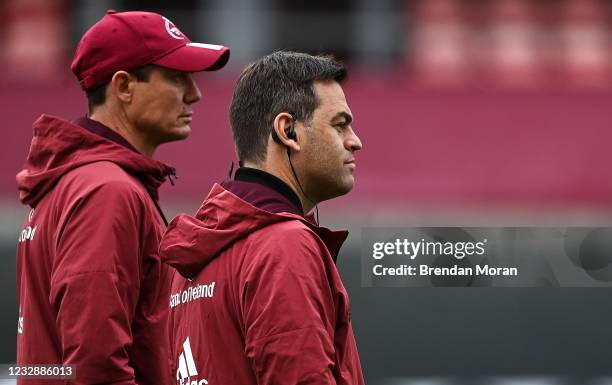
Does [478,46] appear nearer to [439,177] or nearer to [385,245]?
[439,177]

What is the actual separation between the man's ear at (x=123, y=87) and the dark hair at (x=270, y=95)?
1.37 ft

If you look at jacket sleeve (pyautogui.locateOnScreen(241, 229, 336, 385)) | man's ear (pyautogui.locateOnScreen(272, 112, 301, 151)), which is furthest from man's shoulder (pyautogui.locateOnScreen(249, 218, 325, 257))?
man's ear (pyautogui.locateOnScreen(272, 112, 301, 151))

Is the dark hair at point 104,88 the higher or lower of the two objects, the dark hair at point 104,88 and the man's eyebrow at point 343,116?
the lower

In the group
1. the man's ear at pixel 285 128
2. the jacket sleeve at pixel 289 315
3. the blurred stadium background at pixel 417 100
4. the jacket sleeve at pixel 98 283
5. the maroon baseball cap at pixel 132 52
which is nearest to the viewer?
the jacket sleeve at pixel 289 315

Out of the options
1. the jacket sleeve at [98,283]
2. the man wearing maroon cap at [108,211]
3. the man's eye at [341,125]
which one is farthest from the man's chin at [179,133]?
the man's eye at [341,125]

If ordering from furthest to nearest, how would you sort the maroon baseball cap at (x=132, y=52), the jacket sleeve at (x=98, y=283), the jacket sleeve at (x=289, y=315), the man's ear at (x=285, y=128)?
the maroon baseball cap at (x=132, y=52) → the jacket sleeve at (x=98, y=283) → the man's ear at (x=285, y=128) → the jacket sleeve at (x=289, y=315)

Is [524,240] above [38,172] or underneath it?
underneath

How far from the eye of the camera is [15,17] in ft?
27.9

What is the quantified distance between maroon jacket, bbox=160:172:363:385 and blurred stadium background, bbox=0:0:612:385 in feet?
15.4

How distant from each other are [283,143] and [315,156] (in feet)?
0.17

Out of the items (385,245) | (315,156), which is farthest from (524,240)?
(315,156)

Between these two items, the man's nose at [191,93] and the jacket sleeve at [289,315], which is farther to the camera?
the man's nose at [191,93]

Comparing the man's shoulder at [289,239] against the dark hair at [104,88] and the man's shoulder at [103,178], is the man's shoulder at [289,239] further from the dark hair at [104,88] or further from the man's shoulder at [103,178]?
the dark hair at [104,88]

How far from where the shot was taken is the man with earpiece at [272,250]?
1.55 m
